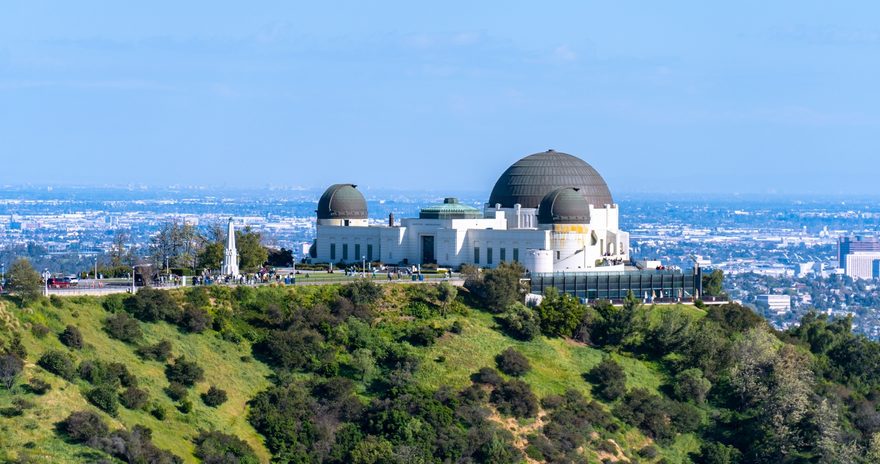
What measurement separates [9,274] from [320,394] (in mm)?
13980

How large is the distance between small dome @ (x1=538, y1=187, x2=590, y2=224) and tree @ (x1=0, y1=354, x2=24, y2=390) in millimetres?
39963

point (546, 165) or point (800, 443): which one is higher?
point (546, 165)

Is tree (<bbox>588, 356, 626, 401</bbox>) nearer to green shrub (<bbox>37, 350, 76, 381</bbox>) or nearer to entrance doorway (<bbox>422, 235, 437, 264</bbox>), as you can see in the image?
entrance doorway (<bbox>422, 235, 437, 264</bbox>)

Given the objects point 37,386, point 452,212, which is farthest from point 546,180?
point 37,386

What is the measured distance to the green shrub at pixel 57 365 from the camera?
211 ft

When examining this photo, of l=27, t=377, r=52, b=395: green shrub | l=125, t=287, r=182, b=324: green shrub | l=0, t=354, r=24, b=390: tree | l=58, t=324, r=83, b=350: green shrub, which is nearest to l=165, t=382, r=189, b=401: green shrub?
l=58, t=324, r=83, b=350: green shrub

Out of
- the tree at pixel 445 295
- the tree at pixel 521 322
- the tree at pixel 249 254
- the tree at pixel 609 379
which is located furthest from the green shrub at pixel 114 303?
the tree at pixel 609 379

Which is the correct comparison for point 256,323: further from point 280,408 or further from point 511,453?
point 511,453

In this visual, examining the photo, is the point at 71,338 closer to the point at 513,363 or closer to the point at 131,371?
the point at 131,371

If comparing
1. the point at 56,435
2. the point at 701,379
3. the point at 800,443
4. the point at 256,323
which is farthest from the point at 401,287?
the point at 56,435

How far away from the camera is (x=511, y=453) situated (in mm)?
69000

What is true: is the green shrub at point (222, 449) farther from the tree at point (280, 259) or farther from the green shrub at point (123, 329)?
the tree at point (280, 259)

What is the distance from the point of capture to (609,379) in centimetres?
7762

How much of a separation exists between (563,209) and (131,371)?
3474 centimetres
